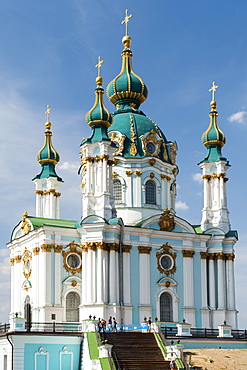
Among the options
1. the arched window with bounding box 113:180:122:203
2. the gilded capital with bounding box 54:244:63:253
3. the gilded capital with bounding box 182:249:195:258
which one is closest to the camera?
Answer: the gilded capital with bounding box 54:244:63:253

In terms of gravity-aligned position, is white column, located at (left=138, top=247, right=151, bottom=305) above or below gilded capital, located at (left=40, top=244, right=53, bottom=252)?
below

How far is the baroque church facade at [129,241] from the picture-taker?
133 ft

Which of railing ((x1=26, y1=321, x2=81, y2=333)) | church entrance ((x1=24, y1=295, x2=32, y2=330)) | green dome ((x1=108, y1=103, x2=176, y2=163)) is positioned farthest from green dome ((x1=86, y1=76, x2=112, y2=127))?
railing ((x1=26, y1=321, x2=81, y2=333))

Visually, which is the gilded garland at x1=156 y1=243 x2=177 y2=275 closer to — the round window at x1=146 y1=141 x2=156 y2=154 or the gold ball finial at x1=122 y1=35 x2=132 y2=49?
the round window at x1=146 y1=141 x2=156 y2=154

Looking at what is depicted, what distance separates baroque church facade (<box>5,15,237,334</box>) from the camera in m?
40.5

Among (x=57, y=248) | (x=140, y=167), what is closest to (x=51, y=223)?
(x=57, y=248)

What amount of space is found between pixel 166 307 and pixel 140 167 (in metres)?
8.58

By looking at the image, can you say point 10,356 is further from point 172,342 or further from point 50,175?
point 50,175

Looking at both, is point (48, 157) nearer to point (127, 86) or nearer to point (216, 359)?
point (127, 86)

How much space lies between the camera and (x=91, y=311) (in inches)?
1549

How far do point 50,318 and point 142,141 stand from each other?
12.2 meters

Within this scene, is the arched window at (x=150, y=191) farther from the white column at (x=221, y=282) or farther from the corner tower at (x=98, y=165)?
the white column at (x=221, y=282)

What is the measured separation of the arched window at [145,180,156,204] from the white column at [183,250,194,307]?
3966mm

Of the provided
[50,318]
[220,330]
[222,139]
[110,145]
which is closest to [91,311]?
[50,318]
